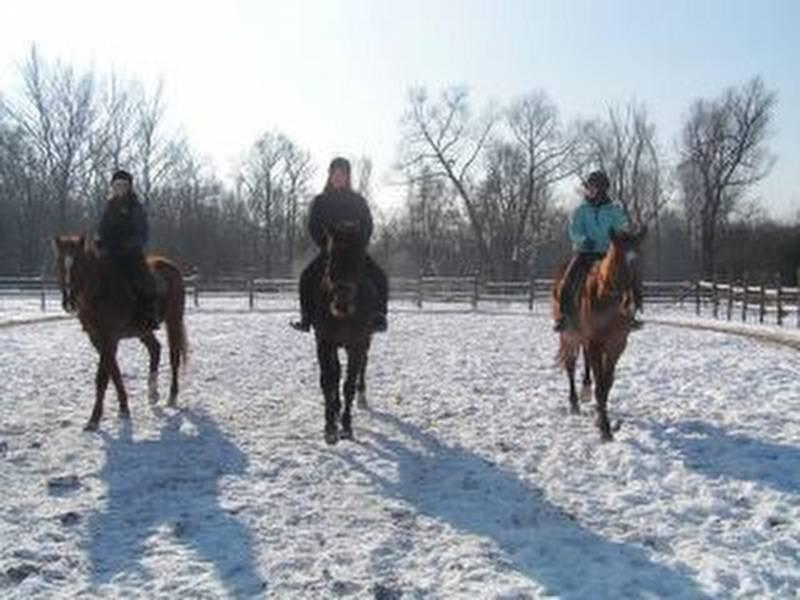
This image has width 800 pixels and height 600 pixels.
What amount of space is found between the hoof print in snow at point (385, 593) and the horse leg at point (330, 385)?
4.15m

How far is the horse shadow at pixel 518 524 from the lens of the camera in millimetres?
6129

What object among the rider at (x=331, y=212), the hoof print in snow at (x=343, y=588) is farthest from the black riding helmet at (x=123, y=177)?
the hoof print in snow at (x=343, y=588)

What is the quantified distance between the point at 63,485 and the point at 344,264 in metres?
3.15

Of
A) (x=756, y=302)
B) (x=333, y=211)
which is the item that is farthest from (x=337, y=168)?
(x=756, y=302)

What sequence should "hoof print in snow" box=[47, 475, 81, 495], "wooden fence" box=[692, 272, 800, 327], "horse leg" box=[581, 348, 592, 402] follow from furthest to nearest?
"wooden fence" box=[692, 272, 800, 327]
"horse leg" box=[581, 348, 592, 402]
"hoof print in snow" box=[47, 475, 81, 495]

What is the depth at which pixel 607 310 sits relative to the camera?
1077 cm

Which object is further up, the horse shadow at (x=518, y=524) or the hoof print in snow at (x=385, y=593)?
the horse shadow at (x=518, y=524)

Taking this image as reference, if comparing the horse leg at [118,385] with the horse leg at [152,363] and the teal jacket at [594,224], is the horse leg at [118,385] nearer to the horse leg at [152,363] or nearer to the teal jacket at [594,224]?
the horse leg at [152,363]

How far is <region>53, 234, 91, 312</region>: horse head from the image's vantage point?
11523 millimetres

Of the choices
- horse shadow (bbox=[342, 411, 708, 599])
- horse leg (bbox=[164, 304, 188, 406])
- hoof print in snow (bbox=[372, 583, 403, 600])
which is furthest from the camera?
horse leg (bbox=[164, 304, 188, 406])

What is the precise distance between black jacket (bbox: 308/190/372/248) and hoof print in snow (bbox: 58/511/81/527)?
3.95 m

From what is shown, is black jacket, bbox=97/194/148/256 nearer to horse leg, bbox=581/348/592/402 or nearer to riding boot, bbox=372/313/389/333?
riding boot, bbox=372/313/389/333

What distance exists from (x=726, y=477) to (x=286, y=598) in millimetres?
4205

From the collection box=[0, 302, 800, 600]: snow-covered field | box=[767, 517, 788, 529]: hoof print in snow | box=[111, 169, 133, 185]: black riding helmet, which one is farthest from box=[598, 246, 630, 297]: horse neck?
box=[111, 169, 133, 185]: black riding helmet
